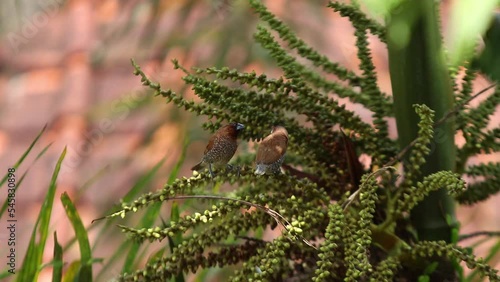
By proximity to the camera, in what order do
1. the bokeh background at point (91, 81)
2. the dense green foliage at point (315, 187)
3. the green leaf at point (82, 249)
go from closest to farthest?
the dense green foliage at point (315, 187) < the green leaf at point (82, 249) < the bokeh background at point (91, 81)

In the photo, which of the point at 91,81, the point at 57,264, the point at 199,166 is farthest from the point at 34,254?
the point at 91,81

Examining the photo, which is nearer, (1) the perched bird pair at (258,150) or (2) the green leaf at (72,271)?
(1) the perched bird pair at (258,150)

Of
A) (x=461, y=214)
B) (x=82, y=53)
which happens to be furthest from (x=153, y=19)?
(x=461, y=214)

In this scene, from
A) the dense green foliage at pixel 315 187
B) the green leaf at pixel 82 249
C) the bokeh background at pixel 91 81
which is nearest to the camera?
the dense green foliage at pixel 315 187

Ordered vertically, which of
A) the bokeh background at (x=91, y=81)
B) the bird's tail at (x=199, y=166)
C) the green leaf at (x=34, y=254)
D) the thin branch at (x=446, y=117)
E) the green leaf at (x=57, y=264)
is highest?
the bokeh background at (x=91, y=81)

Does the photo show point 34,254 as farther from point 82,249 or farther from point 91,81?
point 91,81

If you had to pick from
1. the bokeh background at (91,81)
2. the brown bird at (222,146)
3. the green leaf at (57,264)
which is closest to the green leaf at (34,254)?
the green leaf at (57,264)

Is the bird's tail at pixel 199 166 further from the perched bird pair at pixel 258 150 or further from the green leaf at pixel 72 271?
the green leaf at pixel 72 271
